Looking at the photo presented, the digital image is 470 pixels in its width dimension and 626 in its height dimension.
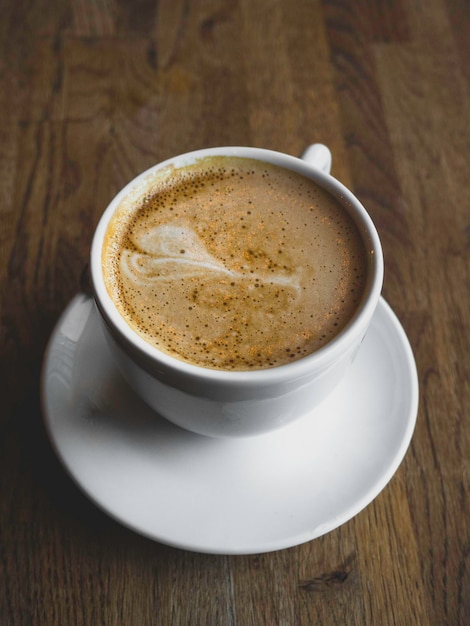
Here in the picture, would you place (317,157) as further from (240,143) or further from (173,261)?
(240,143)

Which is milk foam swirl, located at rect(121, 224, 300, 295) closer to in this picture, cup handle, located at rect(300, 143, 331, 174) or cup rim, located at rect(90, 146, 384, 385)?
cup rim, located at rect(90, 146, 384, 385)

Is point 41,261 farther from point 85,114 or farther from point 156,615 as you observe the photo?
point 156,615

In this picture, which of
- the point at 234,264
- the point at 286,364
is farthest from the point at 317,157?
the point at 286,364

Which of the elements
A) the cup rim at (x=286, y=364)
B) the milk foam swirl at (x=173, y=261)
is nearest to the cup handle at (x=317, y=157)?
the cup rim at (x=286, y=364)

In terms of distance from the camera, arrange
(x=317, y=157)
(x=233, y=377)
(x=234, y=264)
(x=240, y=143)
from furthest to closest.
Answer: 1. (x=240, y=143)
2. (x=317, y=157)
3. (x=234, y=264)
4. (x=233, y=377)

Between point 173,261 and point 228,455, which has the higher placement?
point 173,261

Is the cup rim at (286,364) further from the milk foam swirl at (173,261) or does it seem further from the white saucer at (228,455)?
the white saucer at (228,455)

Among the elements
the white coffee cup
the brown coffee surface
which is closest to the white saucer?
the white coffee cup

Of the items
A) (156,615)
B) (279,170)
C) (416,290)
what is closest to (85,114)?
(279,170)
